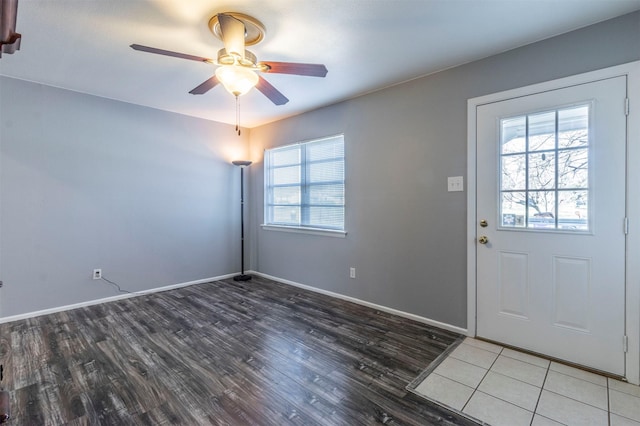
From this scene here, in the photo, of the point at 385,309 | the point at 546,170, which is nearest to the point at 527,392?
the point at 385,309

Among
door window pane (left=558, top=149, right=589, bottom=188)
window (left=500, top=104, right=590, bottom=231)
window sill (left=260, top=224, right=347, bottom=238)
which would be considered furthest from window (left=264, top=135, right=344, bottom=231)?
door window pane (left=558, top=149, right=589, bottom=188)

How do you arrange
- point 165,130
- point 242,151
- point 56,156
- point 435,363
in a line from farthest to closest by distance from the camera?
1. point 242,151
2. point 165,130
3. point 56,156
4. point 435,363

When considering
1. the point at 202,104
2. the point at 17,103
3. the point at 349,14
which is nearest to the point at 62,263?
the point at 17,103

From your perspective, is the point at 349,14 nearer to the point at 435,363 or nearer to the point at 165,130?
the point at 435,363

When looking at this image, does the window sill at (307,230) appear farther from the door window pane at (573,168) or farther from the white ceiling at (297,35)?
the door window pane at (573,168)

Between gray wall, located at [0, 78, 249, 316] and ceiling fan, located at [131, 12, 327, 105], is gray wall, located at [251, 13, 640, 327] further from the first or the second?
gray wall, located at [0, 78, 249, 316]

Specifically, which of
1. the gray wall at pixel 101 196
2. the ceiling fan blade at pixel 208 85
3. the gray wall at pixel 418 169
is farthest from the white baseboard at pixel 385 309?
the ceiling fan blade at pixel 208 85

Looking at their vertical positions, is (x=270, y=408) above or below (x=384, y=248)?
below

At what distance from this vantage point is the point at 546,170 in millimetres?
2285

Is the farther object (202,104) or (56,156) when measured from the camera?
(202,104)

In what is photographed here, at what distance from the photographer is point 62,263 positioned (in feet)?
10.8

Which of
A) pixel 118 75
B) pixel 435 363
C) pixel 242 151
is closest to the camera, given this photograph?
pixel 435 363

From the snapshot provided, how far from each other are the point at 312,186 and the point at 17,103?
3320mm

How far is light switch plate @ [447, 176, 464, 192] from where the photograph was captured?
271cm
